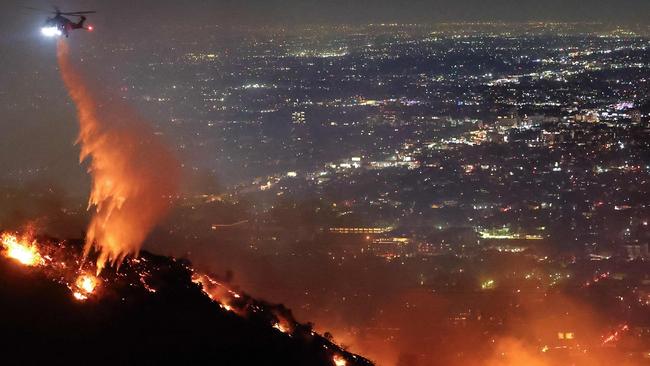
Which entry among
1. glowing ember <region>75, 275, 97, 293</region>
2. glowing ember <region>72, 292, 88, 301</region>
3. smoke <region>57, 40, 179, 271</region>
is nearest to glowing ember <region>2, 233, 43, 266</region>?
glowing ember <region>75, 275, 97, 293</region>

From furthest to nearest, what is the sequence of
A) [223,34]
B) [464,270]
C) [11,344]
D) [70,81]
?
[223,34] → [70,81] → [464,270] → [11,344]

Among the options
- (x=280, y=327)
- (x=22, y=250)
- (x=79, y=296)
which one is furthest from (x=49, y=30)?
(x=280, y=327)

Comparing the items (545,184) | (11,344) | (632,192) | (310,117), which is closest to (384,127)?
(310,117)

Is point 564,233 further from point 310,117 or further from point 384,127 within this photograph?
point 310,117

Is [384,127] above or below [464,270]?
above

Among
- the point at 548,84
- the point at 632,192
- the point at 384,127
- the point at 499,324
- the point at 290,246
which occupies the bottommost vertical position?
the point at 499,324

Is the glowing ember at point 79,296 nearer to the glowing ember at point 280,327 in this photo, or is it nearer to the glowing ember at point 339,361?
the glowing ember at point 280,327

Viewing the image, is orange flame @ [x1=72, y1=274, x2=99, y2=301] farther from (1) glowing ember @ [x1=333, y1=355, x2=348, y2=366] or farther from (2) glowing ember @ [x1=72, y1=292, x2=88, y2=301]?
(1) glowing ember @ [x1=333, y1=355, x2=348, y2=366]
